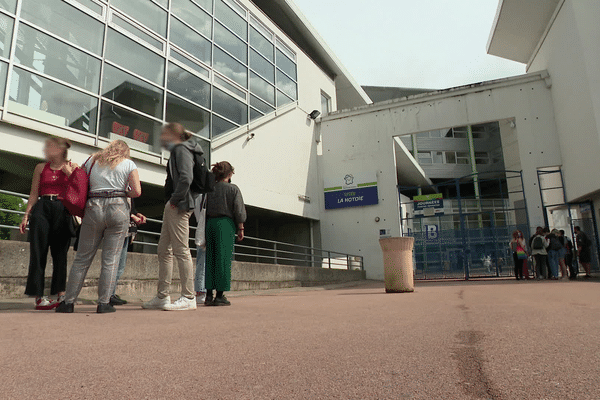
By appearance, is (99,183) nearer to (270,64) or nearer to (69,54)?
(69,54)

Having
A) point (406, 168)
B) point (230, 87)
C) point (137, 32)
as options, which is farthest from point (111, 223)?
point (406, 168)

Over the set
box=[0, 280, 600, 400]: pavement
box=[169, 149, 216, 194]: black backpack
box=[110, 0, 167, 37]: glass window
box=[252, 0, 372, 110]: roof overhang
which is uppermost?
box=[252, 0, 372, 110]: roof overhang

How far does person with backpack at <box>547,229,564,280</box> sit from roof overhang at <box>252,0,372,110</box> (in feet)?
40.8

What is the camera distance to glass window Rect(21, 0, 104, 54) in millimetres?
8070

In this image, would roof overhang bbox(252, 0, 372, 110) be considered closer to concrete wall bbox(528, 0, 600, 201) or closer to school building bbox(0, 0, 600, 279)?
school building bbox(0, 0, 600, 279)

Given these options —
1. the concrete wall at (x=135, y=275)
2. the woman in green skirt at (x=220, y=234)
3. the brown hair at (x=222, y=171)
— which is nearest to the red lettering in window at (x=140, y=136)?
the concrete wall at (x=135, y=275)

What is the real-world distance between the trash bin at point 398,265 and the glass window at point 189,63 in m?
7.66

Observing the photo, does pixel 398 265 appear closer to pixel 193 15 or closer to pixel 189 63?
pixel 189 63

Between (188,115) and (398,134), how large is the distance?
8953mm

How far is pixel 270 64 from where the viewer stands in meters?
15.9

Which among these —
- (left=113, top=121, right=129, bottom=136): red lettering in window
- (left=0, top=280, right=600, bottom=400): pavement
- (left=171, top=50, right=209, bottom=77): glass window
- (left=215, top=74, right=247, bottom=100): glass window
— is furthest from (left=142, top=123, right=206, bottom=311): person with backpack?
(left=215, top=74, right=247, bottom=100): glass window

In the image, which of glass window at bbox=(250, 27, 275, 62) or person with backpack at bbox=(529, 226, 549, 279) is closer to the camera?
person with backpack at bbox=(529, 226, 549, 279)

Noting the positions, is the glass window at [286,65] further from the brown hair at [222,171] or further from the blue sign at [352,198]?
the brown hair at [222,171]

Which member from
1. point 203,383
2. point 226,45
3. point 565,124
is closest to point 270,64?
point 226,45
